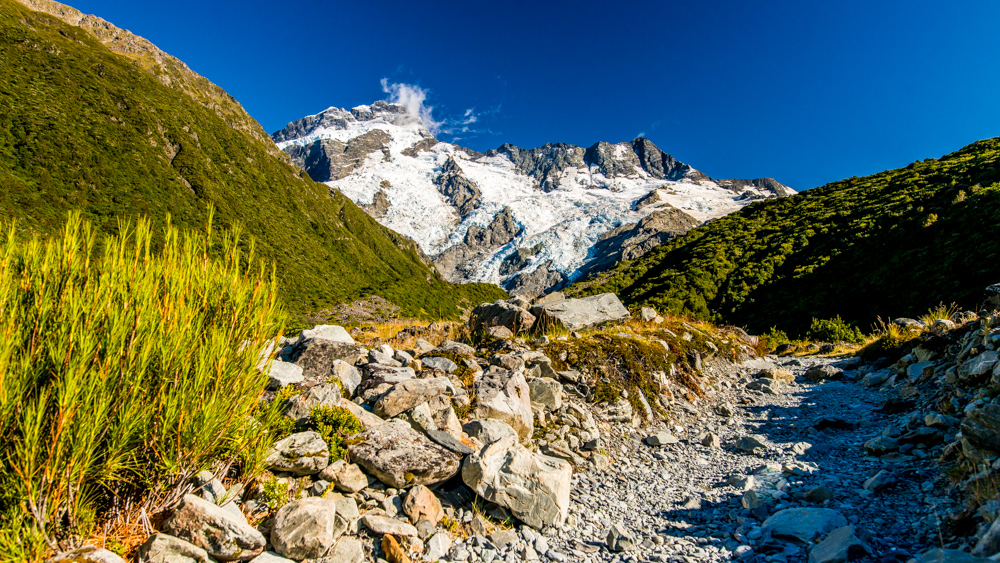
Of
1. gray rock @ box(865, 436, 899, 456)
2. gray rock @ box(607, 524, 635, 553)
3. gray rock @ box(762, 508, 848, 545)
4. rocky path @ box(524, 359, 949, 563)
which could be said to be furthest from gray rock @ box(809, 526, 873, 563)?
gray rock @ box(865, 436, 899, 456)

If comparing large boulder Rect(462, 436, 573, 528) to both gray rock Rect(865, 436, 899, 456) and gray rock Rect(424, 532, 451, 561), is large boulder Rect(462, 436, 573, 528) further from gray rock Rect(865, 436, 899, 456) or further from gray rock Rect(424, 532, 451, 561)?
gray rock Rect(865, 436, 899, 456)

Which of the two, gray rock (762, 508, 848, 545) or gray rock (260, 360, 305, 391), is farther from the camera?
gray rock (260, 360, 305, 391)

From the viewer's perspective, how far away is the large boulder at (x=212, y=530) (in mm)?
2783

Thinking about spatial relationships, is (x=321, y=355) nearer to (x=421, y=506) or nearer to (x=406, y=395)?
(x=406, y=395)

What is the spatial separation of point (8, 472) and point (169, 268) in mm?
1505

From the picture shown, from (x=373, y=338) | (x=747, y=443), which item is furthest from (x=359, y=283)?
(x=747, y=443)

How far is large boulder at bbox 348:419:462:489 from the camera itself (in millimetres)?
4113

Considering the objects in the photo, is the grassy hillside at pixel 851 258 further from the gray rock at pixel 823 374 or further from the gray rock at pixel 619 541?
the gray rock at pixel 619 541

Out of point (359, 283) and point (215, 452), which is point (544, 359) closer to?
point (215, 452)

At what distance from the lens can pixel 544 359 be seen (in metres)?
7.41

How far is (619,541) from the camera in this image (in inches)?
151

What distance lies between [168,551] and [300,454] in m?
1.23

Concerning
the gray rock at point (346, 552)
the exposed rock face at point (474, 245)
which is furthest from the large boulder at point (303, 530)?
the exposed rock face at point (474, 245)

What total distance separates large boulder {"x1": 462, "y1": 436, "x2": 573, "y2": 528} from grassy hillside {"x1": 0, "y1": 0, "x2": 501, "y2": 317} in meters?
32.4
